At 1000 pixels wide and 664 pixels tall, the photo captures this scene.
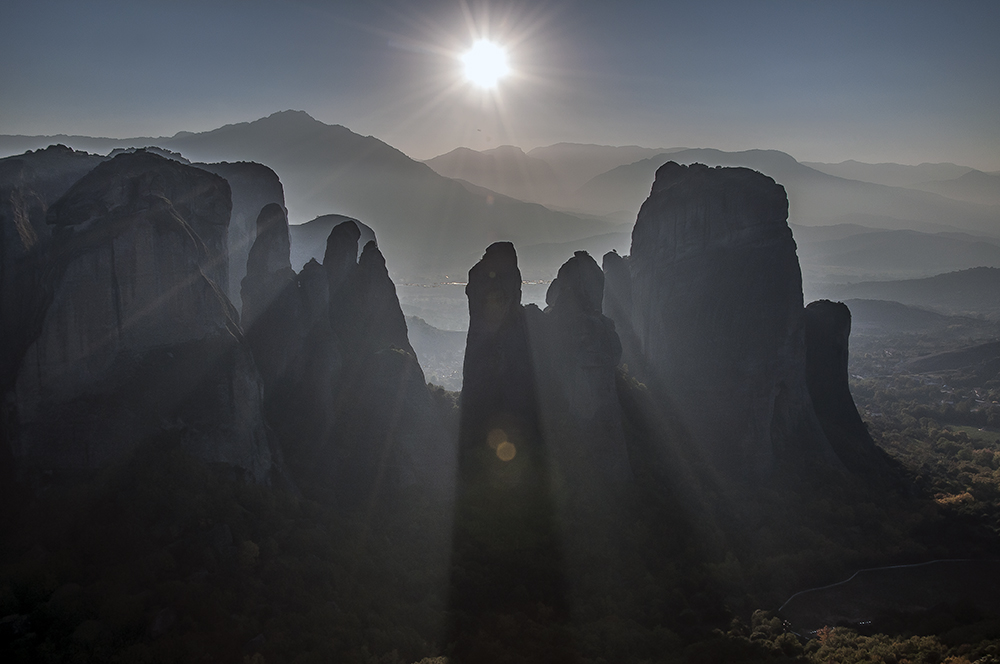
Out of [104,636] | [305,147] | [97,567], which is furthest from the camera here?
[305,147]

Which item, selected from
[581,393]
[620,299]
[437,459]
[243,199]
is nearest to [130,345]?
[437,459]

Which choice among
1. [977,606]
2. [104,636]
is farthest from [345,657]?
[977,606]

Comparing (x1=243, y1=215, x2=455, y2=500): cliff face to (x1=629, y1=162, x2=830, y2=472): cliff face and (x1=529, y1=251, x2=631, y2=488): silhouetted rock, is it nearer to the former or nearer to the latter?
(x1=529, y1=251, x2=631, y2=488): silhouetted rock

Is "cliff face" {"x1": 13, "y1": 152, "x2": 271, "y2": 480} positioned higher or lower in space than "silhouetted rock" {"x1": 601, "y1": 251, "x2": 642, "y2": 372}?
lower

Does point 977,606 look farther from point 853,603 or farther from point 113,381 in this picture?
point 113,381

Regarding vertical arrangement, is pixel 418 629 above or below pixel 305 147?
below

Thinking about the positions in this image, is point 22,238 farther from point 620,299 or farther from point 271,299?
point 620,299

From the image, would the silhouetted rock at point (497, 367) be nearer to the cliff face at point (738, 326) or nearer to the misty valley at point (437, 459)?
the misty valley at point (437, 459)

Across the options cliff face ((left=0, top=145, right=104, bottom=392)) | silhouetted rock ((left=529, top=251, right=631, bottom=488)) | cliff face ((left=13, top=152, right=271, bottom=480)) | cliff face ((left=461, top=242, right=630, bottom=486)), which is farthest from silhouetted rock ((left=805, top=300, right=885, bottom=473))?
cliff face ((left=0, top=145, right=104, bottom=392))
